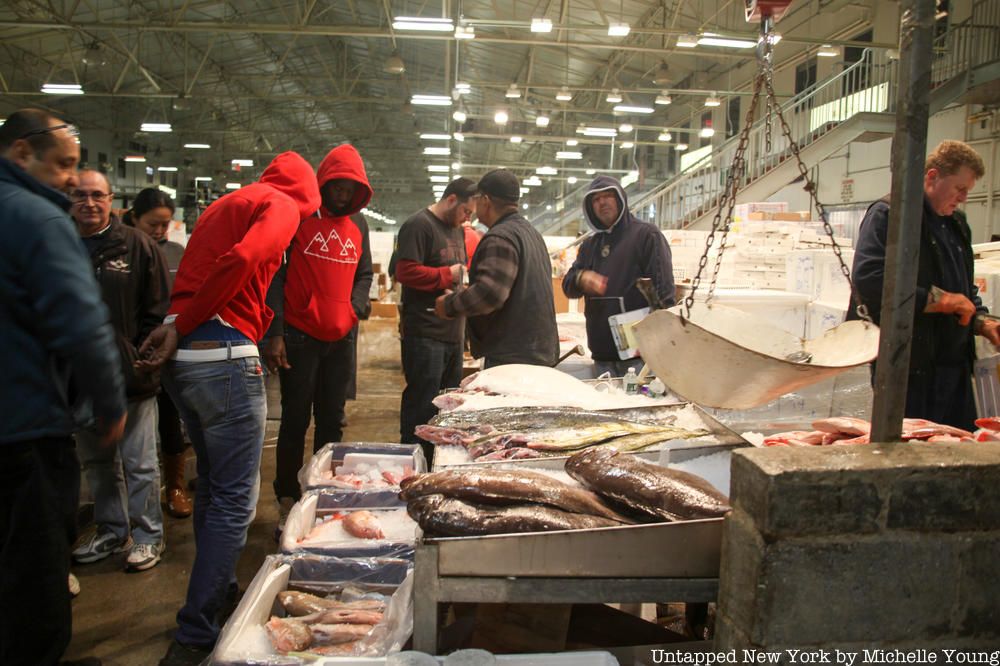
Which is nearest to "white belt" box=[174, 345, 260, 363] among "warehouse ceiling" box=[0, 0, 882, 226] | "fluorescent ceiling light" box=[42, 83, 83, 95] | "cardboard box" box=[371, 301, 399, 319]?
"warehouse ceiling" box=[0, 0, 882, 226]

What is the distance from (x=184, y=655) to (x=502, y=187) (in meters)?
2.59

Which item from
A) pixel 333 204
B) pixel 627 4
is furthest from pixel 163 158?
pixel 333 204

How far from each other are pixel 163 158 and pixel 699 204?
2414 centimetres

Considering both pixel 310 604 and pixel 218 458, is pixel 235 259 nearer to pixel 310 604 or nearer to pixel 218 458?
pixel 218 458

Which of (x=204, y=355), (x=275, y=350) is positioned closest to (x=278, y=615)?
(x=204, y=355)

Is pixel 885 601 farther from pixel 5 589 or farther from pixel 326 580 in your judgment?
pixel 5 589

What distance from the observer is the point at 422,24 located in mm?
11039

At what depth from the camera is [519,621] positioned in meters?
1.98

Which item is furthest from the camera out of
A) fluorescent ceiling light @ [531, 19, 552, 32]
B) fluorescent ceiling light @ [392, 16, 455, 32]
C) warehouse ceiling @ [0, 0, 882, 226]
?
warehouse ceiling @ [0, 0, 882, 226]

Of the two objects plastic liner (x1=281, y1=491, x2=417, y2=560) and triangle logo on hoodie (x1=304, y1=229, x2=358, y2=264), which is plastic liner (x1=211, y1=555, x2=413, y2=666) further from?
triangle logo on hoodie (x1=304, y1=229, x2=358, y2=264)

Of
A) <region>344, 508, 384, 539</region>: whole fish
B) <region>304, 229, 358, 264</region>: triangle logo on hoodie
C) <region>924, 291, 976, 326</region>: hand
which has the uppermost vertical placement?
<region>304, 229, 358, 264</region>: triangle logo on hoodie

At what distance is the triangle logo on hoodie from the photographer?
371 centimetres

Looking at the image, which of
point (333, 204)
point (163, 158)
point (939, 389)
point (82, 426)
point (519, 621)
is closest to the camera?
point (519, 621)

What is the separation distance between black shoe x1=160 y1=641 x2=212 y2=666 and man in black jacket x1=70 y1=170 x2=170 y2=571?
36.2 inches
